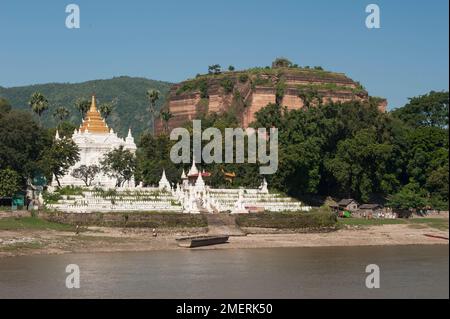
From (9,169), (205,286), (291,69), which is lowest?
(205,286)

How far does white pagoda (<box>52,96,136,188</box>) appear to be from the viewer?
8131 centimetres

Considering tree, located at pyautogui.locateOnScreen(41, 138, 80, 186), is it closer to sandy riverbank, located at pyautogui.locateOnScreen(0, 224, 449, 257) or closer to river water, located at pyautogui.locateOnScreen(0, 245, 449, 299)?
sandy riverbank, located at pyautogui.locateOnScreen(0, 224, 449, 257)

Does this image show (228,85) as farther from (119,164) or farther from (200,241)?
(200,241)

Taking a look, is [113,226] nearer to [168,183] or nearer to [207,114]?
[168,183]

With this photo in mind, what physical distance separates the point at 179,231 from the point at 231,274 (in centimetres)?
1978

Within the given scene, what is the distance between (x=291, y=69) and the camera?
391 ft

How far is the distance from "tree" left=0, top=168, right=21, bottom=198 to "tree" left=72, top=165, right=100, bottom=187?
10.5 m

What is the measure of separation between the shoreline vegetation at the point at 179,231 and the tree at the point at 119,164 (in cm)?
1519

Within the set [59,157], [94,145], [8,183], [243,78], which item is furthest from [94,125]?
[243,78]

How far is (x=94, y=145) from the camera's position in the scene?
84.9 metres

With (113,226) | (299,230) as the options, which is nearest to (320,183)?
(299,230)

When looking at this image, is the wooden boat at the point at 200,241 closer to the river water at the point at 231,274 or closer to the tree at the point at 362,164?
the river water at the point at 231,274

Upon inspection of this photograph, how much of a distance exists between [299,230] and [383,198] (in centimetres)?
1952

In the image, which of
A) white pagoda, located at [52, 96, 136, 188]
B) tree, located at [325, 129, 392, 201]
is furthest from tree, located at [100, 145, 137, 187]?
tree, located at [325, 129, 392, 201]
